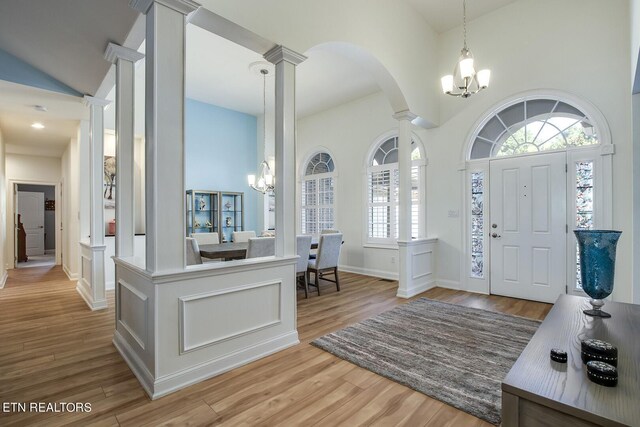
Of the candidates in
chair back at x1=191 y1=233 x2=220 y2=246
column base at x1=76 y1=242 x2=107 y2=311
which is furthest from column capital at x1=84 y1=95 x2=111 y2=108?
chair back at x1=191 y1=233 x2=220 y2=246

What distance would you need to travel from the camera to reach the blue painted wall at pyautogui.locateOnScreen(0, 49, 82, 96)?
11.5ft

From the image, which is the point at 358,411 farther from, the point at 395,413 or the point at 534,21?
the point at 534,21

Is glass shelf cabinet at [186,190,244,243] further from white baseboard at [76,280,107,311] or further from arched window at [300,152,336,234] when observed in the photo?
white baseboard at [76,280,107,311]

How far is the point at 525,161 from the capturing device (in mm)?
4340

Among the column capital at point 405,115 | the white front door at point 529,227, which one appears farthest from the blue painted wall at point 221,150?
the white front door at point 529,227

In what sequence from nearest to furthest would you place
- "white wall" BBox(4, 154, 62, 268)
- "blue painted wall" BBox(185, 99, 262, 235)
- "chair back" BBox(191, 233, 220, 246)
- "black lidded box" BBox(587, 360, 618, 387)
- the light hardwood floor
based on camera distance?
"black lidded box" BBox(587, 360, 618, 387)
the light hardwood floor
"chair back" BBox(191, 233, 220, 246)
"blue painted wall" BBox(185, 99, 262, 235)
"white wall" BBox(4, 154, 62, 268)

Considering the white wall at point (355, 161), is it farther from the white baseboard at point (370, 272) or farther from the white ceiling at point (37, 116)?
the white ceiling at point (37, 116)

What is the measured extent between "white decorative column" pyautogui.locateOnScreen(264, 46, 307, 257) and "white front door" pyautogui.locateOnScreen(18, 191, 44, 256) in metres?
10.7

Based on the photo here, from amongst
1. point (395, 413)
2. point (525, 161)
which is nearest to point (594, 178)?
point (525, 161)

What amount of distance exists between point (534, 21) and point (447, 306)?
3.98m

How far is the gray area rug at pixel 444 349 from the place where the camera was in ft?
7.06

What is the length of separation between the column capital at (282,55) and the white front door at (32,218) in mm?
10776

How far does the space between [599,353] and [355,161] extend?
5551 mm

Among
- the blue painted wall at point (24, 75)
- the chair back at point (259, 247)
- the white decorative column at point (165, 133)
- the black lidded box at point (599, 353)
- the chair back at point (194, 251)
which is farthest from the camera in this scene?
the chair back at point (194, 251)
